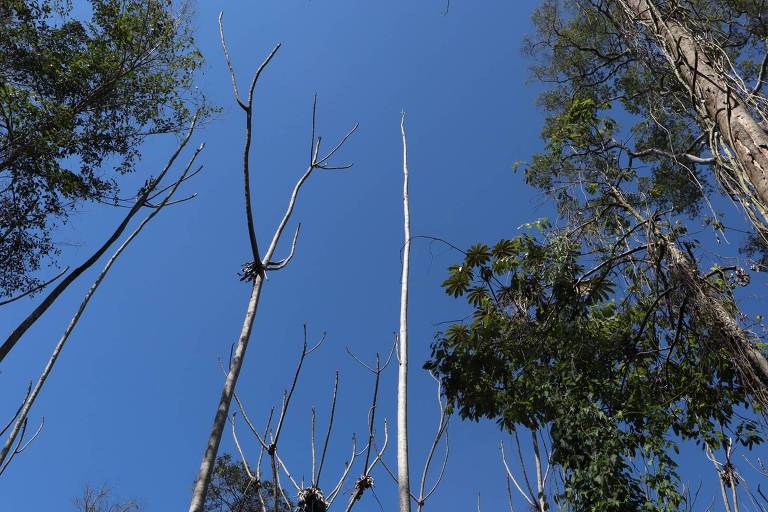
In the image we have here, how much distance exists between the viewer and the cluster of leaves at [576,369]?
4.02 metres

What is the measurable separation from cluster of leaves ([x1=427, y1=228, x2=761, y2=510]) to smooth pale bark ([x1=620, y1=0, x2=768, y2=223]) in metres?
1.44

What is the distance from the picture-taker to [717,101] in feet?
9.72

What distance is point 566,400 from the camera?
13.9 feet

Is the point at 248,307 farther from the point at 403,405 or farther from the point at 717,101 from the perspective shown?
the point at 717,101

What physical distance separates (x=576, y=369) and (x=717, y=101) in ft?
8.12

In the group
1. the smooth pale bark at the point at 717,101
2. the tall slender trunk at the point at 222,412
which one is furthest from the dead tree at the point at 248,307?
the smooth pale bark at the point at 717,101

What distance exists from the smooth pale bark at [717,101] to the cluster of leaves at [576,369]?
1440 mm

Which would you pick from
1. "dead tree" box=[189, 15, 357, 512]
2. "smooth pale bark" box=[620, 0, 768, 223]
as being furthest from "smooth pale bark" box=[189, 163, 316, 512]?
"smooth pale bark" box=[620, 0, 768, 223]

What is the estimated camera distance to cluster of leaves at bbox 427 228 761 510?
4016mm

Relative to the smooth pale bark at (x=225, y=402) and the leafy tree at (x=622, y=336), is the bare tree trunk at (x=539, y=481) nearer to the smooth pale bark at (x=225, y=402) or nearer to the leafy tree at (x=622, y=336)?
the leafy tree at (x=622, y=336)

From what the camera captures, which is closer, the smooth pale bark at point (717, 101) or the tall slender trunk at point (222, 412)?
the tall slender trunk at point (222, 412)

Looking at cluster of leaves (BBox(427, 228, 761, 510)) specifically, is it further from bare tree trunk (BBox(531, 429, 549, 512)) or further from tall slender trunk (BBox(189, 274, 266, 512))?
tall slender trunk (BBox(189, 274, 266, 512))

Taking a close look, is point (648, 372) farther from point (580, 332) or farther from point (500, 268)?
point (500, 268)

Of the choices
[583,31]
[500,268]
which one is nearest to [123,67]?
[500,268]
